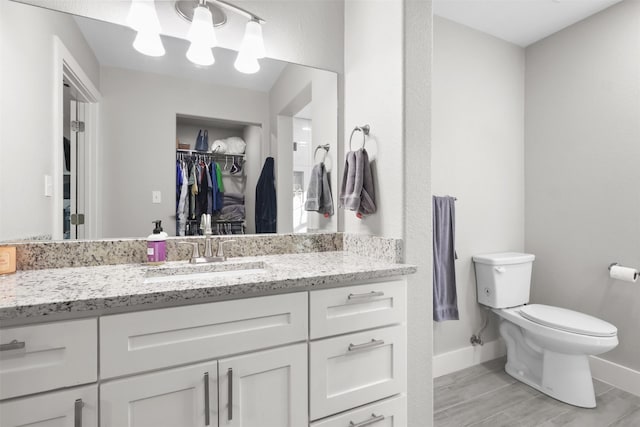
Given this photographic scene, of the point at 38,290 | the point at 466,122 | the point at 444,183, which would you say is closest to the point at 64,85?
the point at 38,290

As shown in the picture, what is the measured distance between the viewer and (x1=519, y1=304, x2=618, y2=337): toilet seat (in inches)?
67.9

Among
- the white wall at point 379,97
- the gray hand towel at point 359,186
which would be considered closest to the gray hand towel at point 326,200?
the white wall at point 379,97

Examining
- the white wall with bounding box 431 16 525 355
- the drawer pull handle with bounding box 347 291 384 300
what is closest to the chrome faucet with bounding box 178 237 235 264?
the drawer pull handle with bounding box 347 291 384 300

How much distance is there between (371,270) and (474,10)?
6.75 ft

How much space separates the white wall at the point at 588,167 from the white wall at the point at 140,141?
2.50 m

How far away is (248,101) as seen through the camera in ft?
5.27

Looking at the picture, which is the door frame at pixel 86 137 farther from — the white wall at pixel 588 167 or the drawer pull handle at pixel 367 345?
the white wall at pixel 588 167

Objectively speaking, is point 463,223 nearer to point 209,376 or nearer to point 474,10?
point 474,10

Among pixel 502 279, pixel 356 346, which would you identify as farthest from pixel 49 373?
pixel 502 279

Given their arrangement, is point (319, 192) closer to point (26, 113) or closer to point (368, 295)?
point (368, 295)

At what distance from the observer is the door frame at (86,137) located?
4.02 ft

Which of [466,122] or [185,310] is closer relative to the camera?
[185,310]

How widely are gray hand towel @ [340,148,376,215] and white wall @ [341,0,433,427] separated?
0.15 ft

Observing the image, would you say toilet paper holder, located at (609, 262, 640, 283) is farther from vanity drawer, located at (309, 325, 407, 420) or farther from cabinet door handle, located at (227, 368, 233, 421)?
cabinet door handle, located at (227, 368, 233, 421)
